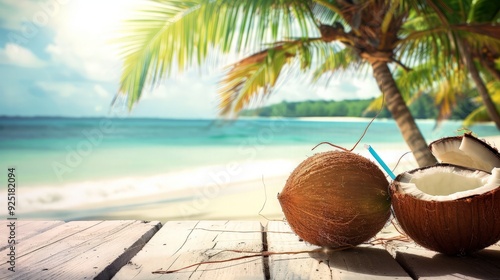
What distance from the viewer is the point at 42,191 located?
10.1 meters

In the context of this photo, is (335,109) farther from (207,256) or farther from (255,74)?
(207,256)

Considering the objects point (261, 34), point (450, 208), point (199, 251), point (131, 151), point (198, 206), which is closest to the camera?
point (450, 208)

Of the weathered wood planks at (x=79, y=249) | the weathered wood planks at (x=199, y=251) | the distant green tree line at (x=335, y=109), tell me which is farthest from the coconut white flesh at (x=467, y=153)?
the distant green tree line at (x=335, y=109)

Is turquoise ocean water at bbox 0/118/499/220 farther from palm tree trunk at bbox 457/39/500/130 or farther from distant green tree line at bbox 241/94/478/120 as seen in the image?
palm tree trunk at bbox 457/39/500/130

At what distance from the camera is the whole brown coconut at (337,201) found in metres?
1.43

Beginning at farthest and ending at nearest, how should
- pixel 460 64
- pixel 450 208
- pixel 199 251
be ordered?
pixel 460 64, pixel 199 251, pixel 450 208

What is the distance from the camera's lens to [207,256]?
1.42m

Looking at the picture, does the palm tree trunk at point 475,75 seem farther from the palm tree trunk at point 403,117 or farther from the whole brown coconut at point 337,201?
the whole brown coconut at point 337,201

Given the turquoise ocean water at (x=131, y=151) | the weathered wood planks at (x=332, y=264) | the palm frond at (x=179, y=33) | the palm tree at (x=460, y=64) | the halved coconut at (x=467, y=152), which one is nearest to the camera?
the weathered wood planks at (x=332, y=264)

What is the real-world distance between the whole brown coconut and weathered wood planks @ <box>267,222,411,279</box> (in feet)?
0.15

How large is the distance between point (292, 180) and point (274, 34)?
2.86 m

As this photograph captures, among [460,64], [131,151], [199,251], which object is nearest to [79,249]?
[199,251]

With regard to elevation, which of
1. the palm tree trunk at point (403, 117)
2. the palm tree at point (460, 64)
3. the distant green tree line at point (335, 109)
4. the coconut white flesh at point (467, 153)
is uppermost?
the distant green tree line at point (335, 109)

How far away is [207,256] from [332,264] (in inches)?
13.7
